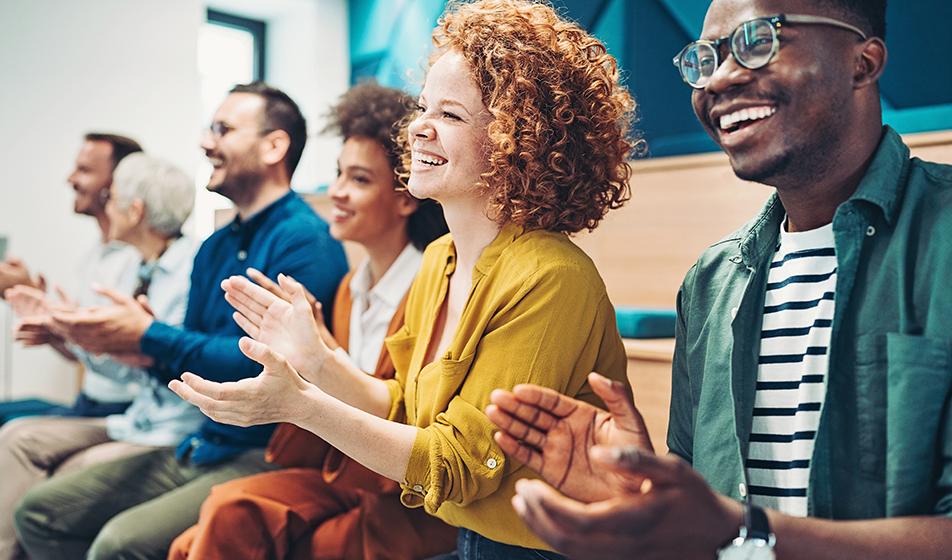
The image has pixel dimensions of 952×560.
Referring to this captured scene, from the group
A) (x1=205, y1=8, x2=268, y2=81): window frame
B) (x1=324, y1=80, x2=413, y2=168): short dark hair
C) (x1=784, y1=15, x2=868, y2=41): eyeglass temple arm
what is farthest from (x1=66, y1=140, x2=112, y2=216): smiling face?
(x1=784, y1=15, x2=868, y2=41): eyeglass temple arm

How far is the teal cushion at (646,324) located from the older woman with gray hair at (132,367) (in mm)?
1165

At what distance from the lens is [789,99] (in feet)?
3.48

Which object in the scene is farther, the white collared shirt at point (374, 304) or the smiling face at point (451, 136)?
the white collared shirt at point (374, 304)

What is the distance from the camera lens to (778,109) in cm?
107

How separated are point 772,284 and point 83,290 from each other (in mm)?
2676

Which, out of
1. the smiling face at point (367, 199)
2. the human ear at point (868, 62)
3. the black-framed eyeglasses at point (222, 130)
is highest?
the human ear at point (868, 62)

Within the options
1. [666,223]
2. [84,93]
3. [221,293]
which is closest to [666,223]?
[666,223]

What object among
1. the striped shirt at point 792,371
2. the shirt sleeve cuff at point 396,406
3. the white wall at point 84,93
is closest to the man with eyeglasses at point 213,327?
the shirt sleeve cuff at point 396,406

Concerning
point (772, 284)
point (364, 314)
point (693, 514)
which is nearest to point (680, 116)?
point (364, 314)

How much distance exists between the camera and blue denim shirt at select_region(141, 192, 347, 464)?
204 cm

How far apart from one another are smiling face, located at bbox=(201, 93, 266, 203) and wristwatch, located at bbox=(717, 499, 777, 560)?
1689 mm

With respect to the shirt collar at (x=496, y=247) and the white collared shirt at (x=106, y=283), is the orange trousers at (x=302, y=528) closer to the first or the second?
the shirt collar at (x=496, y=247)

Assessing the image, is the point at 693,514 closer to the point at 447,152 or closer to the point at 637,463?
the point at 637,463

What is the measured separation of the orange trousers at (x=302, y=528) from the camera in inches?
65.7
